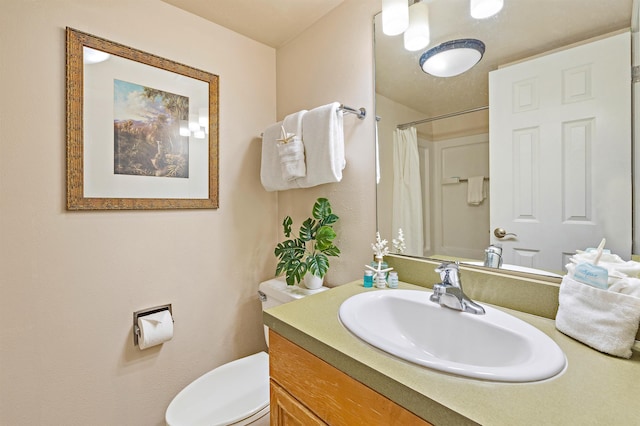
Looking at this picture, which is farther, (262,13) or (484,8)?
(262,13)

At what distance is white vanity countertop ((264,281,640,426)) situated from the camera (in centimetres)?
47

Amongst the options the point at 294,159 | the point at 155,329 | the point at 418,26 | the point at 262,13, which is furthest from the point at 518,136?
the point at 155,329

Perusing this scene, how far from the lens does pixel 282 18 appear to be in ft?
5.00

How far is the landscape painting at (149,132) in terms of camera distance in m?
1.27

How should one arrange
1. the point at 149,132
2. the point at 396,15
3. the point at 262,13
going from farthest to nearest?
the point at 262,13 < the point at 149,132 < the point at 396,15

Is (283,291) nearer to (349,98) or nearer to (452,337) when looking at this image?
(452,337)

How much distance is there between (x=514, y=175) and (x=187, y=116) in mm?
A: 1482

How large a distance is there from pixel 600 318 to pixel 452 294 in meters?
0.33

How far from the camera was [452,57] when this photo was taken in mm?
1087

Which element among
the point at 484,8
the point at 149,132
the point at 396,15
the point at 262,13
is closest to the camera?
the point at 484,8

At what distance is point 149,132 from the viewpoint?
1.35 m

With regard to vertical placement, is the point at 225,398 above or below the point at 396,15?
below

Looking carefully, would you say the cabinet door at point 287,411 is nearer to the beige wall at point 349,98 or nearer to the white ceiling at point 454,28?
the beige wall at point 349,98

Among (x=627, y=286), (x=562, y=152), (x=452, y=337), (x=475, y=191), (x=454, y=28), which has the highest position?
(x=454, y=28)
